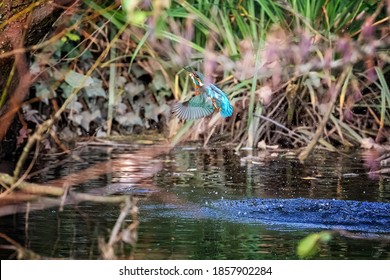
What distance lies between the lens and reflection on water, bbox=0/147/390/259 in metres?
5.38

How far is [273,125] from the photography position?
10.7 meters

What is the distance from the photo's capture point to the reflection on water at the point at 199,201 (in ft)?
17.6

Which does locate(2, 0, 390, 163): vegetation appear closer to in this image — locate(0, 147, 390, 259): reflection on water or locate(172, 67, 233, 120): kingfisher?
locate(0, 147, 390, 259): reflection on water

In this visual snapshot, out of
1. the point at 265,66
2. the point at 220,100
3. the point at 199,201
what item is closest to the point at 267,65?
the point at 265,66

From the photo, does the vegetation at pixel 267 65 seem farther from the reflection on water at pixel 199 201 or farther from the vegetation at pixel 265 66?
the reflection on water at pixel 199 201

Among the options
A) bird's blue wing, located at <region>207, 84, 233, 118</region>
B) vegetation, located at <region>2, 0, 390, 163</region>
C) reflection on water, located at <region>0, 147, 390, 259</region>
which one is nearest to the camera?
reflection on water, located at <region>0, 147, 390, 259</region>

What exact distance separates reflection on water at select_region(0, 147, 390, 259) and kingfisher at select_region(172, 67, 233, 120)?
54 centimetres

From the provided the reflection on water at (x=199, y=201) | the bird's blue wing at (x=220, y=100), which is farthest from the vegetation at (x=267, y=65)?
the bird's blue wing at (x=220, y=100)

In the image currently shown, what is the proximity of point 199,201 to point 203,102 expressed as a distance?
0.95 metres

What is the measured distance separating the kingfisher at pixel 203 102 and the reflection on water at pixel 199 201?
1.77 feet

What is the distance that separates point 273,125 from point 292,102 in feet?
1.11

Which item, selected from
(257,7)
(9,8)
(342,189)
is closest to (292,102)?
(257,7)

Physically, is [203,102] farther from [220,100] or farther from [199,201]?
[199,201]

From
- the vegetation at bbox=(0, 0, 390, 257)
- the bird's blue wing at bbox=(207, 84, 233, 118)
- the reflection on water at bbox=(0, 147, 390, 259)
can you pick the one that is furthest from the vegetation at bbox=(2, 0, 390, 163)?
the bird's blue wing at bbox=(207, 84, 233, 118)
